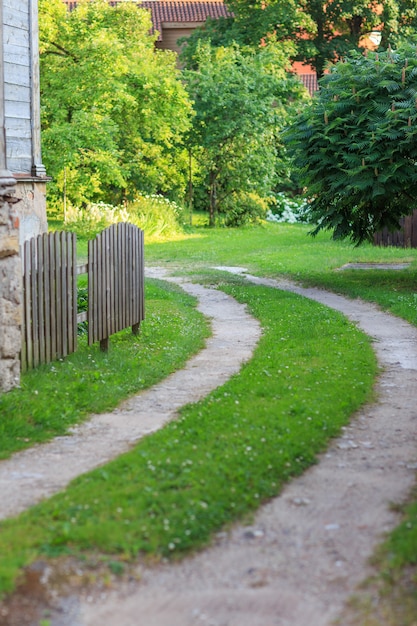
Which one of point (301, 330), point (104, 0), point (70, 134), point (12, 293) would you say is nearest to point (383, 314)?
point (301, 330)

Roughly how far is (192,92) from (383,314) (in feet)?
69.0

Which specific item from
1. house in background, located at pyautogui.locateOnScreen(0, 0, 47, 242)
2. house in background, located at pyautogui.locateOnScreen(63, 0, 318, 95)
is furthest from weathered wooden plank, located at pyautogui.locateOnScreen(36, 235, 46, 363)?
house in background, located at pyautogui.locateOnScreen(63, 0, 318, 95)

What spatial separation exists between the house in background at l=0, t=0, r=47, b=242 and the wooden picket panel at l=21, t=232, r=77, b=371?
269 centimetres

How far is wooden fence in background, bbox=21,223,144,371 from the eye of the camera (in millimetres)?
9625

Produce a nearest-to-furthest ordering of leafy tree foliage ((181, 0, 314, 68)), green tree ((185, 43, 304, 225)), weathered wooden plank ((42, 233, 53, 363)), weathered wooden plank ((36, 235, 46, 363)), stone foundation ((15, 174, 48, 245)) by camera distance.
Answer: weathered wooden plank ((36, 235, 46, 363)) → weathered wooden plank ((42, 233, 53, 363)) → stone foundation ((15, 174, 48, 245)) → green tree ((185, 43, 304, 225)) → leafy tree foliage ((181, 0, 314, 68))

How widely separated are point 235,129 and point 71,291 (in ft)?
78.4

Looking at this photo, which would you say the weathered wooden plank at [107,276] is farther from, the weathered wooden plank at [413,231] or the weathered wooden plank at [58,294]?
the weathered wooden plank at [413,231]

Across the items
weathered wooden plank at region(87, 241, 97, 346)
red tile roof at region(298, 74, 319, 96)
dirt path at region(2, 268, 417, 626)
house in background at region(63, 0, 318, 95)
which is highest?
house in background at region(63, 0, 318, 95)

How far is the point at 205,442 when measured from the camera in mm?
7078

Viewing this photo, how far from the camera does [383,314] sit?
48.0ft

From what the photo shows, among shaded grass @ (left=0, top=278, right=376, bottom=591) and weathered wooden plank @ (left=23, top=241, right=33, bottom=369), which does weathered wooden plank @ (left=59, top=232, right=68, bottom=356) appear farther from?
shaded grass @ (left=0, top=278, right=376, bottom=591)

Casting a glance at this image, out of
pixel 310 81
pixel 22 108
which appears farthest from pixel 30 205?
pixel 310 81

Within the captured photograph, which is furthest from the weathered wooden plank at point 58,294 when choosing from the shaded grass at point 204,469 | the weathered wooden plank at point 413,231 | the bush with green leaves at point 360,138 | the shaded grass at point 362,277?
the weathered wooden plank at point 413,231

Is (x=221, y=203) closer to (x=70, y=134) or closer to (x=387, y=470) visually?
(x=70, y=134)
